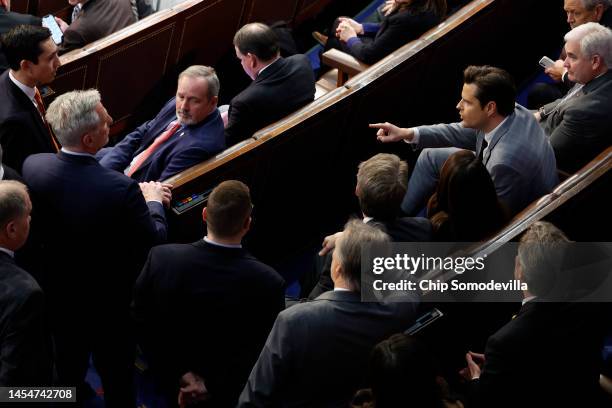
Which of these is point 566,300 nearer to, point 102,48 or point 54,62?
point 54,62

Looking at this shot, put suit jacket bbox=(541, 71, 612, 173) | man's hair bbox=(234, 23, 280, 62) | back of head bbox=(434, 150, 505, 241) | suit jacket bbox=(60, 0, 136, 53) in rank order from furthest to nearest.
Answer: suit jacket bbox=(60, 0, 136, 53), man's hair bbox=(234, 23, 280, 62), suit jacket bbox=(541, 71, 612, 173), back of head bbox=(434, 150, 505, 241)

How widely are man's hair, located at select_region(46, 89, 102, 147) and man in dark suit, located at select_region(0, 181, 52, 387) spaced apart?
0.24 meters

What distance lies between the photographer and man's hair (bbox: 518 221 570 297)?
163 centimetres

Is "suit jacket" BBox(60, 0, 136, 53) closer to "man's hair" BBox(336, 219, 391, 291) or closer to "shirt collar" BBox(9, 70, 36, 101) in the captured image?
"shirt collar" BBox(9, 70, 36, 101)

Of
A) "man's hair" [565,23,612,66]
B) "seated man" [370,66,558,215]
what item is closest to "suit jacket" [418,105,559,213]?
"seated man" [370,66,558,215]

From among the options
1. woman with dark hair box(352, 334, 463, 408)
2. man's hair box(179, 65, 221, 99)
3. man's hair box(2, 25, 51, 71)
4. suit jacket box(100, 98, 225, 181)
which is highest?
man's hair box(2, 25, 51, 71)

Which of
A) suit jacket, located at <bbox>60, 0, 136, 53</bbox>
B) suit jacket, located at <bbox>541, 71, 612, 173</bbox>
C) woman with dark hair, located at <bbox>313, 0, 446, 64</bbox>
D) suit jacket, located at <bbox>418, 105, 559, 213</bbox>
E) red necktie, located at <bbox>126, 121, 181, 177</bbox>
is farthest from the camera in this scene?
suit jacket, located at <bbox>60, 0, 136, 53</bbox>

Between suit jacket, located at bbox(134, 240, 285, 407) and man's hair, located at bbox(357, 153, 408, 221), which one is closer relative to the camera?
suit jacket, located at bbox(134, 240, 285, 407)

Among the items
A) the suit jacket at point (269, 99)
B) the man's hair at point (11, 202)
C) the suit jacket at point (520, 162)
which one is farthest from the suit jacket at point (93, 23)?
the suit jacket at point (520, 162)

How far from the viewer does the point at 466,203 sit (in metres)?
1.85

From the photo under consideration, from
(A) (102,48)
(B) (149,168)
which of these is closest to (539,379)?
(B) (149,168)

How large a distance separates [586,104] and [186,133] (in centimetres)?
108

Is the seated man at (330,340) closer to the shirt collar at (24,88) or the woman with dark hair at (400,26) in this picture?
the shirt collar at (24,88)

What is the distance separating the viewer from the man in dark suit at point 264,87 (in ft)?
7.93
